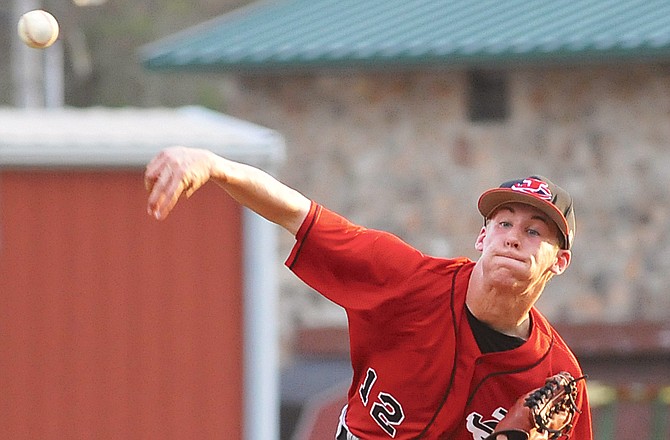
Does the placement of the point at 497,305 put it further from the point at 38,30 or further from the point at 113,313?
the point at 113,313

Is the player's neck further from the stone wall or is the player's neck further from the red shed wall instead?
the stone wall

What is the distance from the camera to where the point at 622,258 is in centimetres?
1245

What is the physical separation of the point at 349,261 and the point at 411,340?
0.34 metres

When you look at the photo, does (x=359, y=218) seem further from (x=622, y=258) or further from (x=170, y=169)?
(x=170, y=169)

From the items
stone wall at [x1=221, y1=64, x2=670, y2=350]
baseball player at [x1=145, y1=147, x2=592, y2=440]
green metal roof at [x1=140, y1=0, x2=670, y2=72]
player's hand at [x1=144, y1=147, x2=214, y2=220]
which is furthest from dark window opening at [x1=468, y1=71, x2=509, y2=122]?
player's hand at [x1=144, y1=147, x2=214, y2=220]

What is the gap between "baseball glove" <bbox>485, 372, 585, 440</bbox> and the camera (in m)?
4.58

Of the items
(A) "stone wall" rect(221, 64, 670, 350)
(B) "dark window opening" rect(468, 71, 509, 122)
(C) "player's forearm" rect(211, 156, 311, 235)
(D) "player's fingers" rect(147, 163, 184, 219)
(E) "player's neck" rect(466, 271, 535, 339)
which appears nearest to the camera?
(D) "player's fingers" rect(147, 163, 184, 219)

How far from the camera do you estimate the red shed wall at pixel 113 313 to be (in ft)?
31.2

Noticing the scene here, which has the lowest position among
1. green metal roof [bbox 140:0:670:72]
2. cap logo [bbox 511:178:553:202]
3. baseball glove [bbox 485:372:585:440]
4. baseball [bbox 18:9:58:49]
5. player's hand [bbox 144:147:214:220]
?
baseball glove [bbox 485:372:585:440]

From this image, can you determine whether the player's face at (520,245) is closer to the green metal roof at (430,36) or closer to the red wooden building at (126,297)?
the red wooden building at (126,297)

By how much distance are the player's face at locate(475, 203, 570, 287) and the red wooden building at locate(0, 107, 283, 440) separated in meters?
4.94

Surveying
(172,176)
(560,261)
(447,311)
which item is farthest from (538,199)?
(172,176)

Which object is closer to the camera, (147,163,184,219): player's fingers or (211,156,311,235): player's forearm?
(147,163,184,219): player's fingers

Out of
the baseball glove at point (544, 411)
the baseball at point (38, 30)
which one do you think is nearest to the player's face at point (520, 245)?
the baseball glove at point (544, 411)
